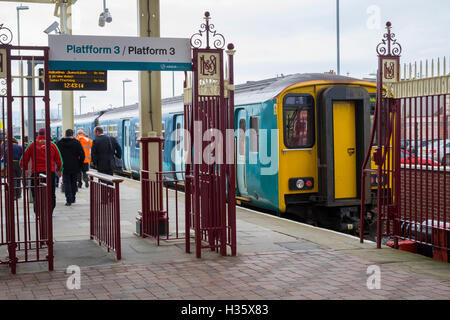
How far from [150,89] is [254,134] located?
3336mm

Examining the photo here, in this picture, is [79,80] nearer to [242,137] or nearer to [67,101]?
[242,137]

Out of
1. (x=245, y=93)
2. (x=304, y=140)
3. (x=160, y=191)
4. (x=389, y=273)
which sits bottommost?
(x=389, y=273)

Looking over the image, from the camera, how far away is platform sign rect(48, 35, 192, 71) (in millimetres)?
7211

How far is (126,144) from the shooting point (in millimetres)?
23578

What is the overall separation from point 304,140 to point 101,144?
15.1 feet

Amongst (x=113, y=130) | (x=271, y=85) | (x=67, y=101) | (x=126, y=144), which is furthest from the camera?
(x=113, y=130)

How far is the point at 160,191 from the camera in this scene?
9117 mm

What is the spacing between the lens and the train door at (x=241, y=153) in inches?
490

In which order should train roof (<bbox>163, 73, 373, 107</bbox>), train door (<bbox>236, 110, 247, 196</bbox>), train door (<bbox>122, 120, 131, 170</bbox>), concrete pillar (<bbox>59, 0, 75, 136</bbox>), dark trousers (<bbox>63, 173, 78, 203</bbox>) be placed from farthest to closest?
train door (<bbox>122, 120, 131, 170</bbox>) → concrete pillar (<bbox>59, 0, 75, 136</bbox>) → dark trousers (<bbox>63, 173, 78, 203</bbox>) → train door (<bbox>236, 110, 247, 196</bbox>) → train roof (<bbox>163, 73, 373, 107</bbox>)

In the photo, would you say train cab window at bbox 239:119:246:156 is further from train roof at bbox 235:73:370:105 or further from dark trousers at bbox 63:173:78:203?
dark trousers at bbox 63:173:78:203

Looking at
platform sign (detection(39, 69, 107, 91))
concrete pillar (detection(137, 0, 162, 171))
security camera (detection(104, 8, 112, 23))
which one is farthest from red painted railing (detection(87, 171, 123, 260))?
security camera (detection(104, 8, 112, 23))

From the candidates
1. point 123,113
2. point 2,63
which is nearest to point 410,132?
point 2,63
